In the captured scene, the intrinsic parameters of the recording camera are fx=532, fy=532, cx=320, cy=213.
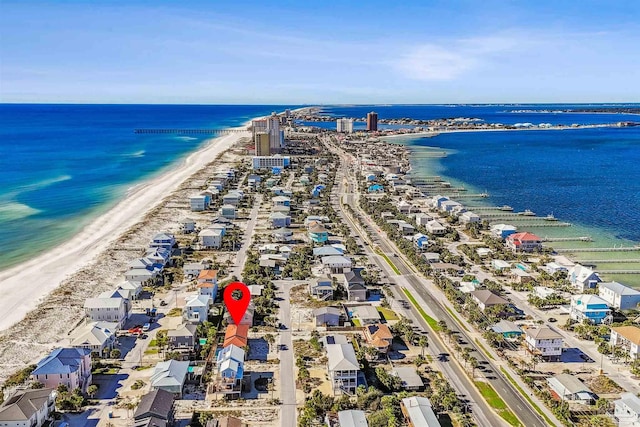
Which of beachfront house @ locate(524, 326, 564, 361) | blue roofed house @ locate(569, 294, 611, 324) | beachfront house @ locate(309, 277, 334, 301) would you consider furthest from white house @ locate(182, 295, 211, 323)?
blue roofed house @ locate(569, 294, 611, 324)

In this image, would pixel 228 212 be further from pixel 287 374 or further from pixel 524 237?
pixel 287 374

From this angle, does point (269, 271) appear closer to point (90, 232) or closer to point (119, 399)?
point (119, 399)

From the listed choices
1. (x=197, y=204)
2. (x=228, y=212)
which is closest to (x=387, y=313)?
(x=228, y=212)

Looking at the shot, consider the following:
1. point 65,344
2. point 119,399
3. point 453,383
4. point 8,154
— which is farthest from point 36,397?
point 8,154

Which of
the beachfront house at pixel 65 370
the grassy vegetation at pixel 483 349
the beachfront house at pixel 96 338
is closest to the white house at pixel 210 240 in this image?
the beachfront house at pixel 96 338

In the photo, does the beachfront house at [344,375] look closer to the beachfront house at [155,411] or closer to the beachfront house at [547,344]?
the beachfront house at [155,411]

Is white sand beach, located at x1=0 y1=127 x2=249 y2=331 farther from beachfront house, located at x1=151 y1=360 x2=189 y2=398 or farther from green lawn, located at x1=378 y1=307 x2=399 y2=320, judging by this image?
green lawn, located at x1=378 y1=307 x2=399 y2=320
